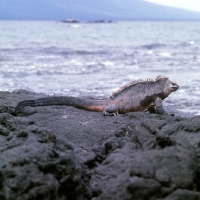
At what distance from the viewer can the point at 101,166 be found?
2.91 m

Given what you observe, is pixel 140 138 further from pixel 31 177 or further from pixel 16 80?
pixel 16 80

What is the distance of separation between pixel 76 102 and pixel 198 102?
2.82 meters

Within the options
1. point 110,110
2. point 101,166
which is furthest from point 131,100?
point 101,166

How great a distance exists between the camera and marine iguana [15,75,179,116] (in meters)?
4.98

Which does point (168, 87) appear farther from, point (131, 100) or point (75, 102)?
point (75, 102)

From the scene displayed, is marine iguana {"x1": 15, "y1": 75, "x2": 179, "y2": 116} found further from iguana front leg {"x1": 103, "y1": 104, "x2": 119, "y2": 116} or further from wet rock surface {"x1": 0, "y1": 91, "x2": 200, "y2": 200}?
wet rock surface {"x1": 0, "y1": 91, "x2": 200, "y2": 200}

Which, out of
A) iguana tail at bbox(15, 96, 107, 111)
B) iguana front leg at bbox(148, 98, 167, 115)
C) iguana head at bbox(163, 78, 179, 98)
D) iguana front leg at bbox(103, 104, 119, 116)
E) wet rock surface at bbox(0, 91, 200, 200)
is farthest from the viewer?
iguana head at bbox(163, 78, 179, 98)

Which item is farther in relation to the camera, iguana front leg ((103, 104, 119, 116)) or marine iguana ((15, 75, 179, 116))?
marine iguana ((15, 75, 179, 116))

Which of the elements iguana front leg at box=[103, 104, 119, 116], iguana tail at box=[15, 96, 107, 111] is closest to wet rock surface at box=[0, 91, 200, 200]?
iguana front leg at box=[103, 104, 119, 116]

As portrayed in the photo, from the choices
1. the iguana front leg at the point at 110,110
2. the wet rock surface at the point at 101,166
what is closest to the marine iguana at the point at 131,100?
the iguana front leg at the point at 110,110

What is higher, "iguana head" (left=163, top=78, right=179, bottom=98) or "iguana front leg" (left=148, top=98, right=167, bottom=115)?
"iguana head" (left=163, top=78, right=179, bottom=98)

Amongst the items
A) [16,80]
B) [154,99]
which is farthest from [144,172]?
[16,80]

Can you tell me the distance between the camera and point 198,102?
6.80 metres

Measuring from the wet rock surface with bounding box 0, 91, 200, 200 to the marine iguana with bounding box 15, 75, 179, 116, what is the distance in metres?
1.48
